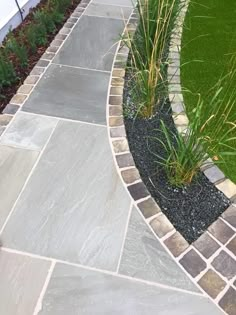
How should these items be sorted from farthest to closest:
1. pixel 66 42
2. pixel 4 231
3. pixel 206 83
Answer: pixel 66 42 < pixel 206 83 < pixel 4 231

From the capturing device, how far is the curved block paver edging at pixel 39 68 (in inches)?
108

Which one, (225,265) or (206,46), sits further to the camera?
(206,46)

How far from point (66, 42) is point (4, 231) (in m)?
2.11

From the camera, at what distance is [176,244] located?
1986 mm

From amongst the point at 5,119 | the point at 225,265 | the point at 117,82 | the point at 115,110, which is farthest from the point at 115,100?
the point at 225,265

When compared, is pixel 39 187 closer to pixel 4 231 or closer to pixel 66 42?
pixel 4 231

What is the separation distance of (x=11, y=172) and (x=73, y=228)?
2.00ft

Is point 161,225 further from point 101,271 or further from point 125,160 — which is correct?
point 125,160

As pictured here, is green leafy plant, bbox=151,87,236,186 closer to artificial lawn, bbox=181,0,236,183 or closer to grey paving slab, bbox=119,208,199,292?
artificial lawn, bbox=181,0,236,183

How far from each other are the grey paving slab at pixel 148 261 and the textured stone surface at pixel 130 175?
0.32 meters

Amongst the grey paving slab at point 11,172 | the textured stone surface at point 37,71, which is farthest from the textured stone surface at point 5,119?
the textured stone surface at point 37,71

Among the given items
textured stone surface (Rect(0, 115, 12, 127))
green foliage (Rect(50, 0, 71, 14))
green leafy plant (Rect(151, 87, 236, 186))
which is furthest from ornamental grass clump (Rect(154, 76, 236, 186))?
green foliage (Rect(50, 0, 71, 14))

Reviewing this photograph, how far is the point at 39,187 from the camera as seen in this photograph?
7.38 feet

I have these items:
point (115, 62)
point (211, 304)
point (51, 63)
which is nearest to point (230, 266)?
point (211, 304)
